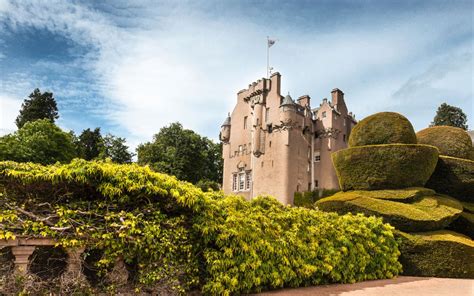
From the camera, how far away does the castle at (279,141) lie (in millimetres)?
36219

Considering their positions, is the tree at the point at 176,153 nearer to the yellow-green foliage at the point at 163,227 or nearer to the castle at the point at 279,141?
the castle at the point at 279,141

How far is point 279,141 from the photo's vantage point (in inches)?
1451

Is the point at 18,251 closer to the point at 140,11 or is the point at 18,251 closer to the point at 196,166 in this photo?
the point at 140,11

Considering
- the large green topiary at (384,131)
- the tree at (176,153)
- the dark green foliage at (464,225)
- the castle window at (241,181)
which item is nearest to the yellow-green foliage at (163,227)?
the large green topiary at (384,131)

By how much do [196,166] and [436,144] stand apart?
34.7 meters

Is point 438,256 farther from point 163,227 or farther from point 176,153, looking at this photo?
point 176,153

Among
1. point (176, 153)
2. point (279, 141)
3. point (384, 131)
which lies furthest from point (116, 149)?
point (384, 131)

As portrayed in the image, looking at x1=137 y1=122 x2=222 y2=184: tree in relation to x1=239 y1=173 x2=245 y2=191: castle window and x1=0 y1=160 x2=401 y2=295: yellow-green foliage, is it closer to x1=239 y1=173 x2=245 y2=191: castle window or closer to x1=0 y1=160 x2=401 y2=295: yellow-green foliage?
x1=239 y1=173 x2=245 y2=191: castle window

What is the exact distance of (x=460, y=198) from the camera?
1310 centimetres

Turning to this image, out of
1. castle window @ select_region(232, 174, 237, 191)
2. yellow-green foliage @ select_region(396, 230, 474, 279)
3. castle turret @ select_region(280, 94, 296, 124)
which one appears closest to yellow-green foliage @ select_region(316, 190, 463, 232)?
yellow-green foliage @ select_region(396, 230, 474, 279)

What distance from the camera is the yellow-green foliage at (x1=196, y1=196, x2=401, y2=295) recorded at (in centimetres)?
583

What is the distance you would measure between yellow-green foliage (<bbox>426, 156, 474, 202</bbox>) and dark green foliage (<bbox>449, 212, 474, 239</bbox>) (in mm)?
1161

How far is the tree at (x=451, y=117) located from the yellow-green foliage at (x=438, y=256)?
1679 inches

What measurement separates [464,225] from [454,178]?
200 cm
